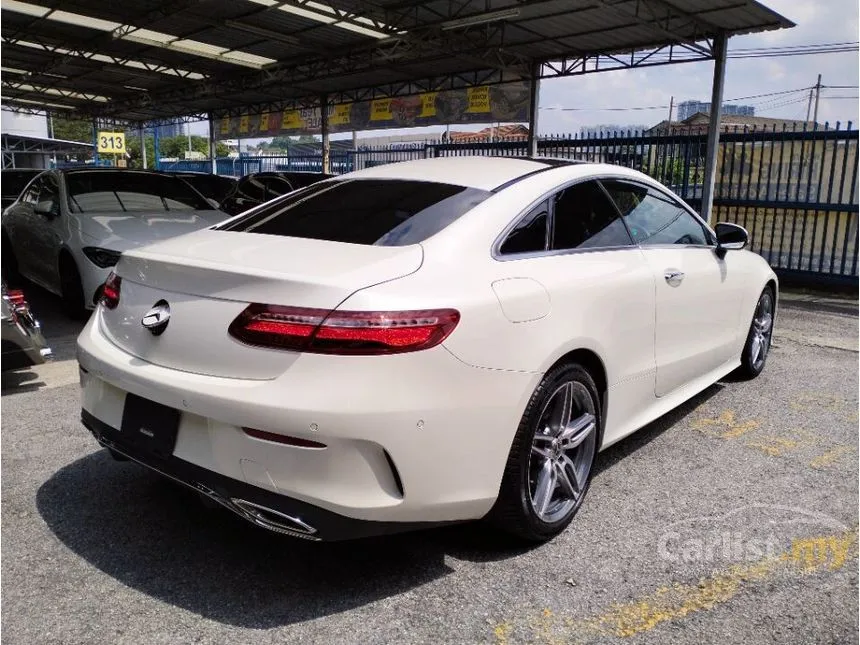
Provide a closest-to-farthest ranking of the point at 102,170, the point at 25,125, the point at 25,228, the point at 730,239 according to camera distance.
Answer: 1. the point at 730,239
2. the point at 102,170
3. the point at 25,228
4. the point at 25,125

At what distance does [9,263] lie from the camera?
912 centimetres

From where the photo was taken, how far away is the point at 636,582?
2.70 metres

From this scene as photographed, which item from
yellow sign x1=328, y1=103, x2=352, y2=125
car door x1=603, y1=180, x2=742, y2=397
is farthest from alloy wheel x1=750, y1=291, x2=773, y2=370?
yellow sign x1=328, y1=103, x2=352, y2=125

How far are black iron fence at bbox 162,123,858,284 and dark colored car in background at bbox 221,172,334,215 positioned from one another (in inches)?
198

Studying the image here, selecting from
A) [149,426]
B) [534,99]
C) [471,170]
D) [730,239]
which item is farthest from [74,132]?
[149,426]

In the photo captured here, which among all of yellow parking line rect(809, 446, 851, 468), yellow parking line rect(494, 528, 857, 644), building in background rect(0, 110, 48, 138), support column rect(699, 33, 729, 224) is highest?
building in background rect(0, 110, 48, 138)

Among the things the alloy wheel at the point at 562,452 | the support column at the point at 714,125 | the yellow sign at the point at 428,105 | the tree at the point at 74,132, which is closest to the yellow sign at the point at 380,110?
the yellow sign at the point at 428,105

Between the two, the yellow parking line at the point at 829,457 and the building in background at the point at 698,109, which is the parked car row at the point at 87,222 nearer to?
the yellow parking line at the point at 829,457

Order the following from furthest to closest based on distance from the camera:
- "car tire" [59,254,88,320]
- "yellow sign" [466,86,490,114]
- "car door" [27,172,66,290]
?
"yellow sign" [466,86,490,114], "car door" [27,172,66,290], "car tire" [59,254,88,320]

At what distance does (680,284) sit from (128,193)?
6.12 meters

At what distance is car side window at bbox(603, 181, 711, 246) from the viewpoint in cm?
364

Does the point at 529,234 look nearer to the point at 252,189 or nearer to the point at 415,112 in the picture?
the point at 252,189

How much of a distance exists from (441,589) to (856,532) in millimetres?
1903

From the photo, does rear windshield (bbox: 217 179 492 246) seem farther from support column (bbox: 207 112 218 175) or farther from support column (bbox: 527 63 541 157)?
support column (bbox: 207 112 218 175)
